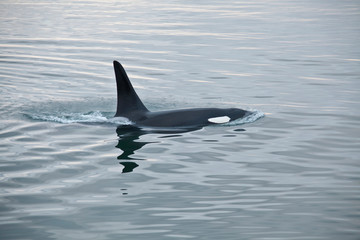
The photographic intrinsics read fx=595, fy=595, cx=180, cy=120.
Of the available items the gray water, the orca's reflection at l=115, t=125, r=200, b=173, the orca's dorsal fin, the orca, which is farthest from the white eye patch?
the orca's dorsal fin

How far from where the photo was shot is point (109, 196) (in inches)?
356

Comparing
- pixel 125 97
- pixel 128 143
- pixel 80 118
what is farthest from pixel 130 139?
pixel 80 118

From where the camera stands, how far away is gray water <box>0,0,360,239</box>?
817cm

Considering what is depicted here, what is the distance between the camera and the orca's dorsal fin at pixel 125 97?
13422 millimetres

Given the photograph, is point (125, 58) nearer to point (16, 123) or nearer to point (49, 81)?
point (49, 81)

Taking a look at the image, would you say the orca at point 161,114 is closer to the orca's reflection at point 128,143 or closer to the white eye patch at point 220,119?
the white eye patch at point 220,119

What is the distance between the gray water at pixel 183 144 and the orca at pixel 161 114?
11.6 inches

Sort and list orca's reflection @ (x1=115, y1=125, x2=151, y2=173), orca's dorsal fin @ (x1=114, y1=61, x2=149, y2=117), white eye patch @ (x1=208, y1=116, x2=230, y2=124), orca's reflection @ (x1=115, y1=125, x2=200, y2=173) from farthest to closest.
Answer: orca's dorsal fin @ (x1=114, y1=61, x2=149, y2=117) → white eye patch @ (x1=208, y1=116, x2=230, y2=124) → orca's reflection @ (x1=115, y1=125, x2=200, y2=173) → orca's reflection @ (x1=115, y1=125, x2=151, y2=173)

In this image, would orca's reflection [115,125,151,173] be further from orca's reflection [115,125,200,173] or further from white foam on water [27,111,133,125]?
white foam on water [27,111,133,125]

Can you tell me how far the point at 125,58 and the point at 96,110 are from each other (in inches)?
344

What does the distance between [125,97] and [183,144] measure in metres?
2.33

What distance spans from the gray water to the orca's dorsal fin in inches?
19.3

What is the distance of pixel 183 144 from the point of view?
1184 cm

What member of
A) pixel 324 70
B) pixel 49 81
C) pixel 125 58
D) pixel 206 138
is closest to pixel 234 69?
pixel 324 70
